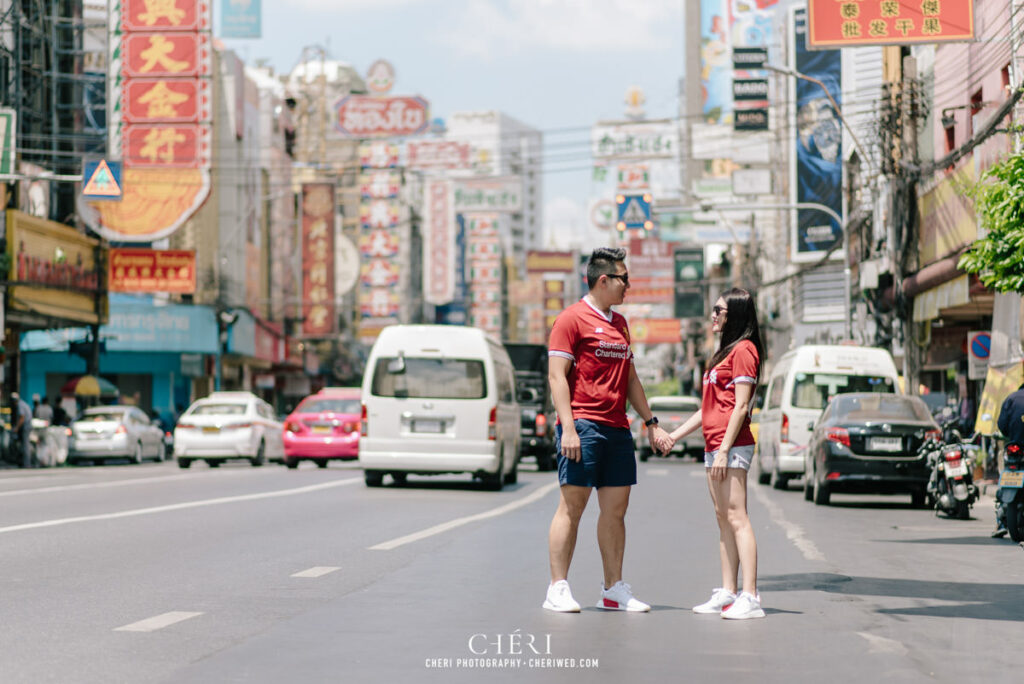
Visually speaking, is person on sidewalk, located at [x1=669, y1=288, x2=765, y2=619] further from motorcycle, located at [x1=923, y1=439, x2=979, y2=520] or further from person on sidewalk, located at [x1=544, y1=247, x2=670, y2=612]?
motorcycle, located at [x1=923, y1=439, x2=979, y2=520]

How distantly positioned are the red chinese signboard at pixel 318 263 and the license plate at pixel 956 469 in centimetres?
5751

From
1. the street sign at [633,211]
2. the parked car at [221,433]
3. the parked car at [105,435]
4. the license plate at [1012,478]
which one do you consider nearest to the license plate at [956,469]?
the license plate at [1012,478]

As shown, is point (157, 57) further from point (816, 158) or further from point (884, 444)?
point (884, 444)

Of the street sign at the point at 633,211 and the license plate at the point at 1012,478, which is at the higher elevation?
the street sign at the point at 633,211

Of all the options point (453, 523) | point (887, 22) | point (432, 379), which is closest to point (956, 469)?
point (887, 22)

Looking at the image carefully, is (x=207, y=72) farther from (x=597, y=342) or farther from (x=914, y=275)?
(x=597, y=342)

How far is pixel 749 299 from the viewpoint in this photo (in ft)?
30.5

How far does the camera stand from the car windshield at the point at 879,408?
21062 mm

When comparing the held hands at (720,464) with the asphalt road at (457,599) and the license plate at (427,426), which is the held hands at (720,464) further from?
the license plate at (427,426)

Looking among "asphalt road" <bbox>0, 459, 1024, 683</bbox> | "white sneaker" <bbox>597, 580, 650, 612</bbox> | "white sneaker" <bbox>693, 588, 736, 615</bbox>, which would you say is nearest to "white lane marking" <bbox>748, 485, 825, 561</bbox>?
"asphalt road" <bbox>0, 459, 1024, 683</bbox>

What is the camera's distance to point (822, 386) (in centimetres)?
2583

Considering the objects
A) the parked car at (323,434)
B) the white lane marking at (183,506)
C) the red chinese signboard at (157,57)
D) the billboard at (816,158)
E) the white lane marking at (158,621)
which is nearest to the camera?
the white lane marking at (158,621)

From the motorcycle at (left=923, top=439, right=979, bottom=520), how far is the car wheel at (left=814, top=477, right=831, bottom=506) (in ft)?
6.28

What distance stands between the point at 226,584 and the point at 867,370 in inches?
687
